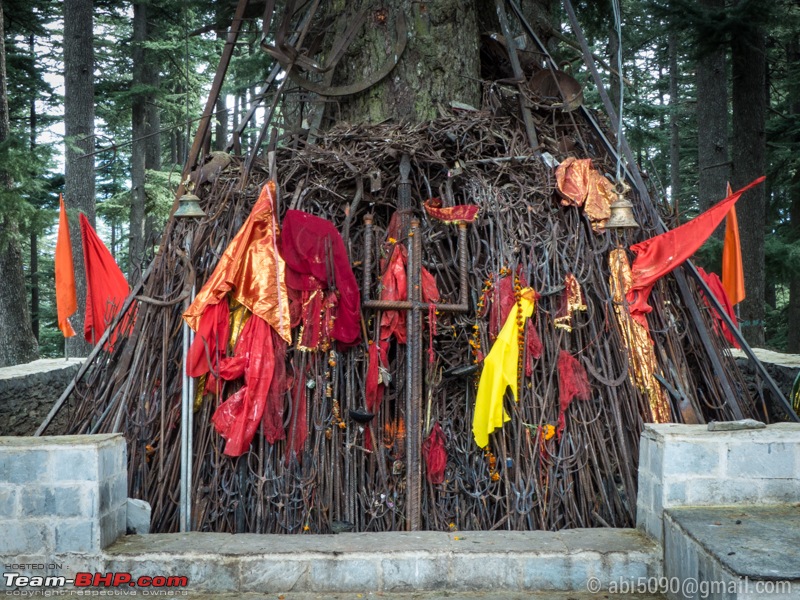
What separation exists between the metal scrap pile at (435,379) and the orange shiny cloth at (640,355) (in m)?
0.04

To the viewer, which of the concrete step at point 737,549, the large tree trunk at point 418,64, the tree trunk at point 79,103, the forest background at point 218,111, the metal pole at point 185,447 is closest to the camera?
the concrete step at point 737,549

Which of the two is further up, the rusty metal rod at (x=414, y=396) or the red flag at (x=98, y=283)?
the red flag at (x=98, y=283)

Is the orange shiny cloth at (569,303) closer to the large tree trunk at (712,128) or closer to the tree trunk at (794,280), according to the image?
the large tree trunk at (712,128)

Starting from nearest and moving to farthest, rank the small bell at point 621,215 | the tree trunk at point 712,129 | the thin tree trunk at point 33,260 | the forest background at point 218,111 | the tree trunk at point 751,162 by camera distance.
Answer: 1. the small bell at point 621,215
2. the forest background at point 218,111
3. the tree trunk at point 751,162
4. the tree trunk at point 712,129
5. the thin tree trunk at point 33,260

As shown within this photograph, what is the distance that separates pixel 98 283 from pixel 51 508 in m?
3.38

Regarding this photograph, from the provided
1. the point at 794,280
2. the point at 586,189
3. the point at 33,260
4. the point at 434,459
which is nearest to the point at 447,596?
the point at 434,459

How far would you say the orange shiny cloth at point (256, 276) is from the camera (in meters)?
5.17

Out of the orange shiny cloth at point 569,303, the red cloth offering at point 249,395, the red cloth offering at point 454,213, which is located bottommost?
the red cloth offering at point 249,395

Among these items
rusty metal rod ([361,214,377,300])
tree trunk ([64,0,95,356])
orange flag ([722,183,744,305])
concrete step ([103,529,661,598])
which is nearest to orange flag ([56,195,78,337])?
rusty metal rod ([361,214,377,300])

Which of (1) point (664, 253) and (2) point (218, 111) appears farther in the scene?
(2) point (218, 111)

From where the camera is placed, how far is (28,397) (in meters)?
7.98

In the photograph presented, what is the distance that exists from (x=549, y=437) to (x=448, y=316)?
1.12 metres

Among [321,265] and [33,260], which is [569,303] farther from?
[33,260]

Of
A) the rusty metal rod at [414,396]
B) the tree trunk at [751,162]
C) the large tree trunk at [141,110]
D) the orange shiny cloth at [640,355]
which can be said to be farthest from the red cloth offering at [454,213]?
the large tree trunk at [141,110]
